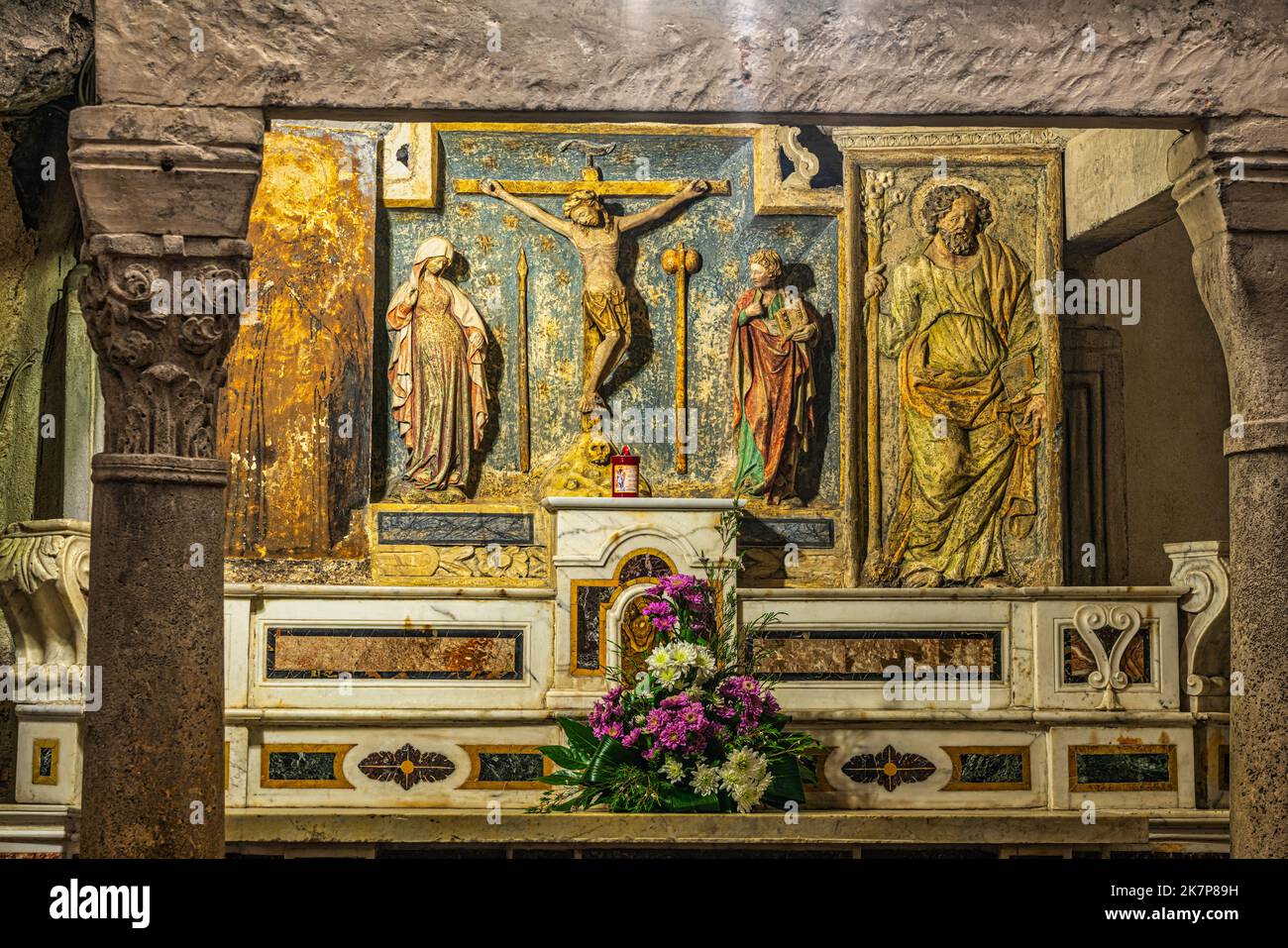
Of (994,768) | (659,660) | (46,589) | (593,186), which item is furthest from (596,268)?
(46,589)

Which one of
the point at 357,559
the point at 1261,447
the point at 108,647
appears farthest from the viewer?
the point at 357,559

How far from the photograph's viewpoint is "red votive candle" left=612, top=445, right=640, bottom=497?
332 inches

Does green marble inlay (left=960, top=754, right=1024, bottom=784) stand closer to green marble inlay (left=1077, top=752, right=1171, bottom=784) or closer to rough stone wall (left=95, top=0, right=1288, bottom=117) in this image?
green marble inlay (left=1077, top=752, right=1171, bottom=784)

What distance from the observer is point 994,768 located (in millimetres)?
7949

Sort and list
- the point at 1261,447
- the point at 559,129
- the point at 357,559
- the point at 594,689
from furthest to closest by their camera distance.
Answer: the point at 559,129
the point at 357,559
the point at 594,689
the point at 1261,447

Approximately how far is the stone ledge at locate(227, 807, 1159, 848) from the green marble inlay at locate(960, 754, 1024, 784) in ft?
3.08

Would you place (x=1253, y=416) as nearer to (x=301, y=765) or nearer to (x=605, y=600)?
(x=605, y=600)

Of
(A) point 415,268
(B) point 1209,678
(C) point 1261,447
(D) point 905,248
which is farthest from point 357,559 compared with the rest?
(C) point 1261,447

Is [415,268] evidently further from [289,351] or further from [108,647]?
[108,647]

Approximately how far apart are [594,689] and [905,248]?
3468mm

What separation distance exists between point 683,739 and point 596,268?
12.0 ft

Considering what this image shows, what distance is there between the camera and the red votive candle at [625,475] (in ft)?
27.7

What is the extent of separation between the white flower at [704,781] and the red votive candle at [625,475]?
7.55ft
